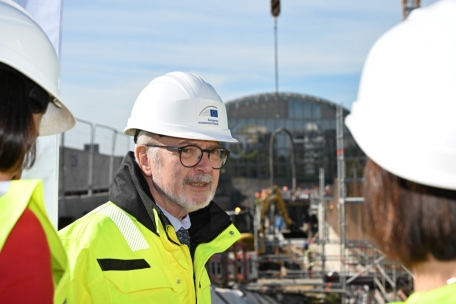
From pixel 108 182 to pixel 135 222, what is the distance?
1248 cm

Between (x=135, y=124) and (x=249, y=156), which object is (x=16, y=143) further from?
(x=249, y=156)

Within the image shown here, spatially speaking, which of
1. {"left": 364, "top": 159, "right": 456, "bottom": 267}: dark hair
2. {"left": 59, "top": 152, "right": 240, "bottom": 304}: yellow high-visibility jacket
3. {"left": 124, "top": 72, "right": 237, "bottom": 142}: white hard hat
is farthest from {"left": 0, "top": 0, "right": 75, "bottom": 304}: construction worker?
{"left": 124, "top": 72, "right": 237, "bottom": 142}: white hard hat

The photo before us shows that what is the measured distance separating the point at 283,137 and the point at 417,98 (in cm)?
4615

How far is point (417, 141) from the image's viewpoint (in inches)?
44.1

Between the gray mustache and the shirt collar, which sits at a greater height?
the gray mustache

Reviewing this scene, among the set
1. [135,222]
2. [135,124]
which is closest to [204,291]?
[135,222]

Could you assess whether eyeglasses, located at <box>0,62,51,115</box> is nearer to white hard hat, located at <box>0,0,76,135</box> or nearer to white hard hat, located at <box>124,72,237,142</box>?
white hard hat, located at <box>0,0,76,135</box>

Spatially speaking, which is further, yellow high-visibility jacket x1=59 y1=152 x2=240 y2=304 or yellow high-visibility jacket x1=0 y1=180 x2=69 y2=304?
yellow high-visibility jacket x1=59 y1=152 x2=240 y2=304

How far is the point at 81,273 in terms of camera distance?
2.18 m

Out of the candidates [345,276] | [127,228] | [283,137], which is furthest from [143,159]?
[283,137]

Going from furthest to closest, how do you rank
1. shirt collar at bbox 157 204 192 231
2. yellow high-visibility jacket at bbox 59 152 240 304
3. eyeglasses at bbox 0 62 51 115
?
shirt collar at bbox 157 204 192 231, yellow high-visibility jacket at bbox 59 152 240 304, eyeglasses at bbox 0 62 51 115

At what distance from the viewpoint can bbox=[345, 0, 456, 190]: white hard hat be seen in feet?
3.52

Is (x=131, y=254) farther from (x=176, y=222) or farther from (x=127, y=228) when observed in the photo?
(x=176, y=222)

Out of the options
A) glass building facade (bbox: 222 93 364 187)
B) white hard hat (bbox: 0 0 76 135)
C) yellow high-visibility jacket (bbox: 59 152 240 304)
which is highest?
glass building facade (bbox: 222 93 364 187)
